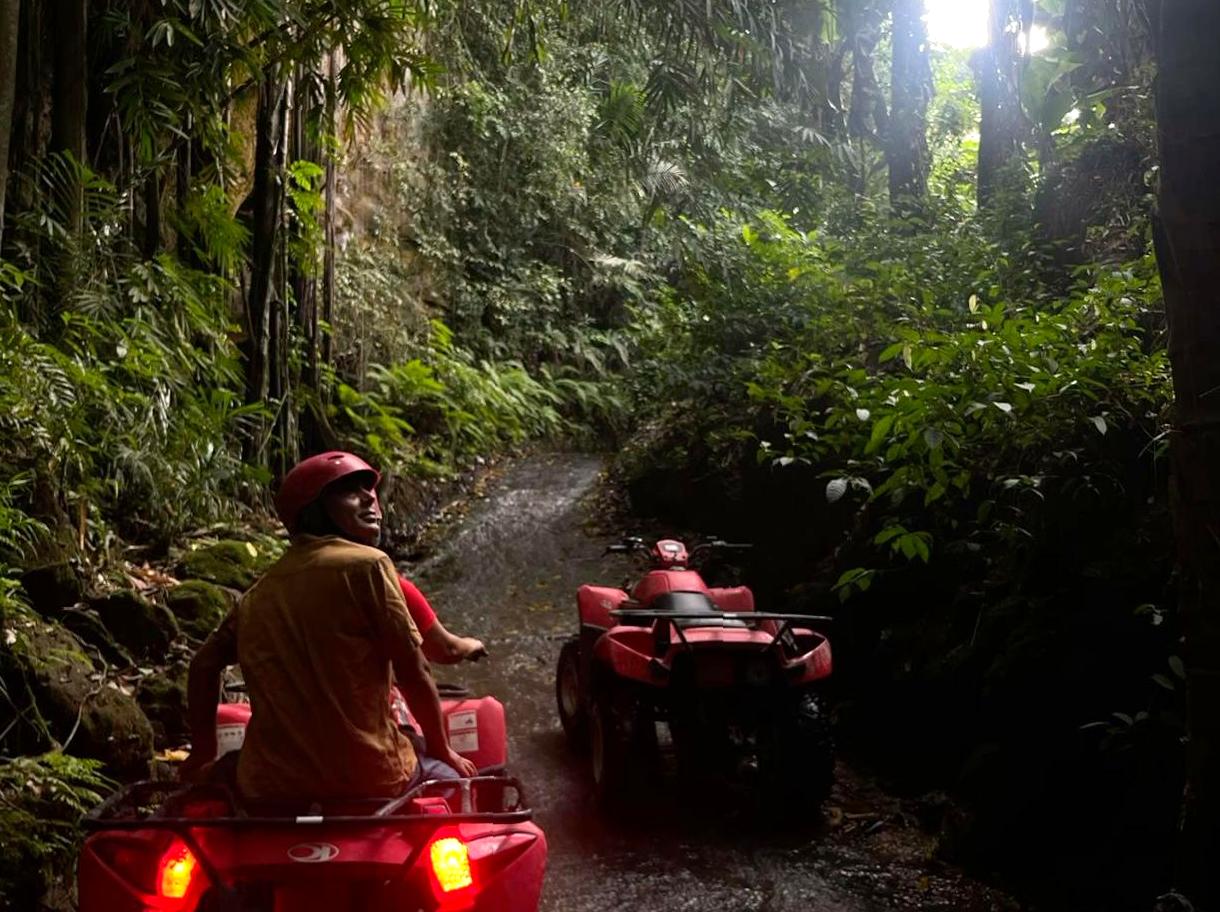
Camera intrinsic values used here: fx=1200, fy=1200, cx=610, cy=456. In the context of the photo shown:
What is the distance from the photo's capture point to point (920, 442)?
5.72 metres

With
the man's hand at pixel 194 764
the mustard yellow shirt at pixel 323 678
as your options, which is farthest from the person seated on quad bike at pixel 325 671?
the man's hand at pixel 194 764

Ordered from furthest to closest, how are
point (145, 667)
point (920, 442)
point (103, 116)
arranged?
point (103, 116) → point (145, 667) → point (920, 442)

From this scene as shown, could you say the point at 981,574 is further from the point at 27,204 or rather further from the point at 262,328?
the point at 262,328

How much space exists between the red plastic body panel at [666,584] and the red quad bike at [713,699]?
250 mm

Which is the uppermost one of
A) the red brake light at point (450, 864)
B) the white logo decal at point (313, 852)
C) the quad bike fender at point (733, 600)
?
the quad bike fender at point (733, 600)

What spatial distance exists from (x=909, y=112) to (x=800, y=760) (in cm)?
895

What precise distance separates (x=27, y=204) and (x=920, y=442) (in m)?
5.64

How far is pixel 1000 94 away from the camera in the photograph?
38.8 feet

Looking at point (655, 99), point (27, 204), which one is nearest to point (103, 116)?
point (27, 204)

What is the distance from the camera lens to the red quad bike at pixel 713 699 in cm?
564

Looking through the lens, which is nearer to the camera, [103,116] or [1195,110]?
[1195,110]

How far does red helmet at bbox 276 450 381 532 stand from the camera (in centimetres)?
328

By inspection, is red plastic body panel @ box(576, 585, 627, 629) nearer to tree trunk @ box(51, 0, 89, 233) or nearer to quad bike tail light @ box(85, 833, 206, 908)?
quad bike tail light @ box(85, 833, 206, 908)

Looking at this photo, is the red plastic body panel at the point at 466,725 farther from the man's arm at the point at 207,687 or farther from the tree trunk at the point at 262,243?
the tree trunk at the point at 262,243
